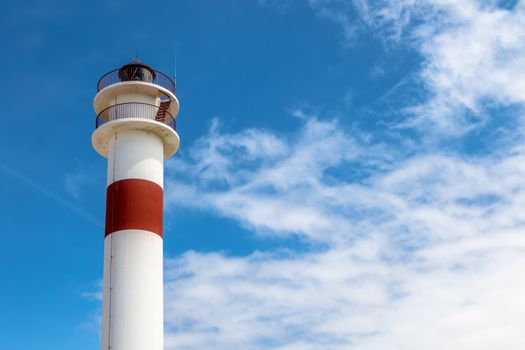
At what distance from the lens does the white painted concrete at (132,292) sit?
24969 millimetres

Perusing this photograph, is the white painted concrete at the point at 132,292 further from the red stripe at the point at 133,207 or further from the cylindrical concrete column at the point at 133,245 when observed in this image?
the red stripe at the point at 133,207

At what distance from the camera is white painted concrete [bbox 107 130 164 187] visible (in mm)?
27422

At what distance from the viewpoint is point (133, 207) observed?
2669 cm

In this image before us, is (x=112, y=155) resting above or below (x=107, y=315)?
above

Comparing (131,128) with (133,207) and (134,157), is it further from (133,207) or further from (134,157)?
(133,207)

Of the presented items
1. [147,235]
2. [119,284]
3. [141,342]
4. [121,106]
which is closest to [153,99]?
[121,106]


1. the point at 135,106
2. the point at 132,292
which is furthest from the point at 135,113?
the point at 132,292

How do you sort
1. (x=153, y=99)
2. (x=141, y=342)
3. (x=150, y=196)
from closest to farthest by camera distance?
(x=141, y=342) < (x=150, y=196) < (x=153, y=99)

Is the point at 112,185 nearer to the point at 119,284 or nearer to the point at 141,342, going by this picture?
the point at 119,284

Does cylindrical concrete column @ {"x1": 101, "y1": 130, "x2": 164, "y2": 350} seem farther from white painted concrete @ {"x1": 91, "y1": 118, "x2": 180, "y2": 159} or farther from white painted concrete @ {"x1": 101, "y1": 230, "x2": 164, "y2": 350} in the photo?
white painted concrete @ {"x1": 91, "y1": 118, "x2": 180, "y2": 159}

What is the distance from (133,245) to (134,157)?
152 inches

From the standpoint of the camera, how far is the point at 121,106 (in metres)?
28.5

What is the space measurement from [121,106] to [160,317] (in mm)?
9218

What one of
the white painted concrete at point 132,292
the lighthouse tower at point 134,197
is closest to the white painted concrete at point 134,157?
the lighthouse tower at point 134,197
